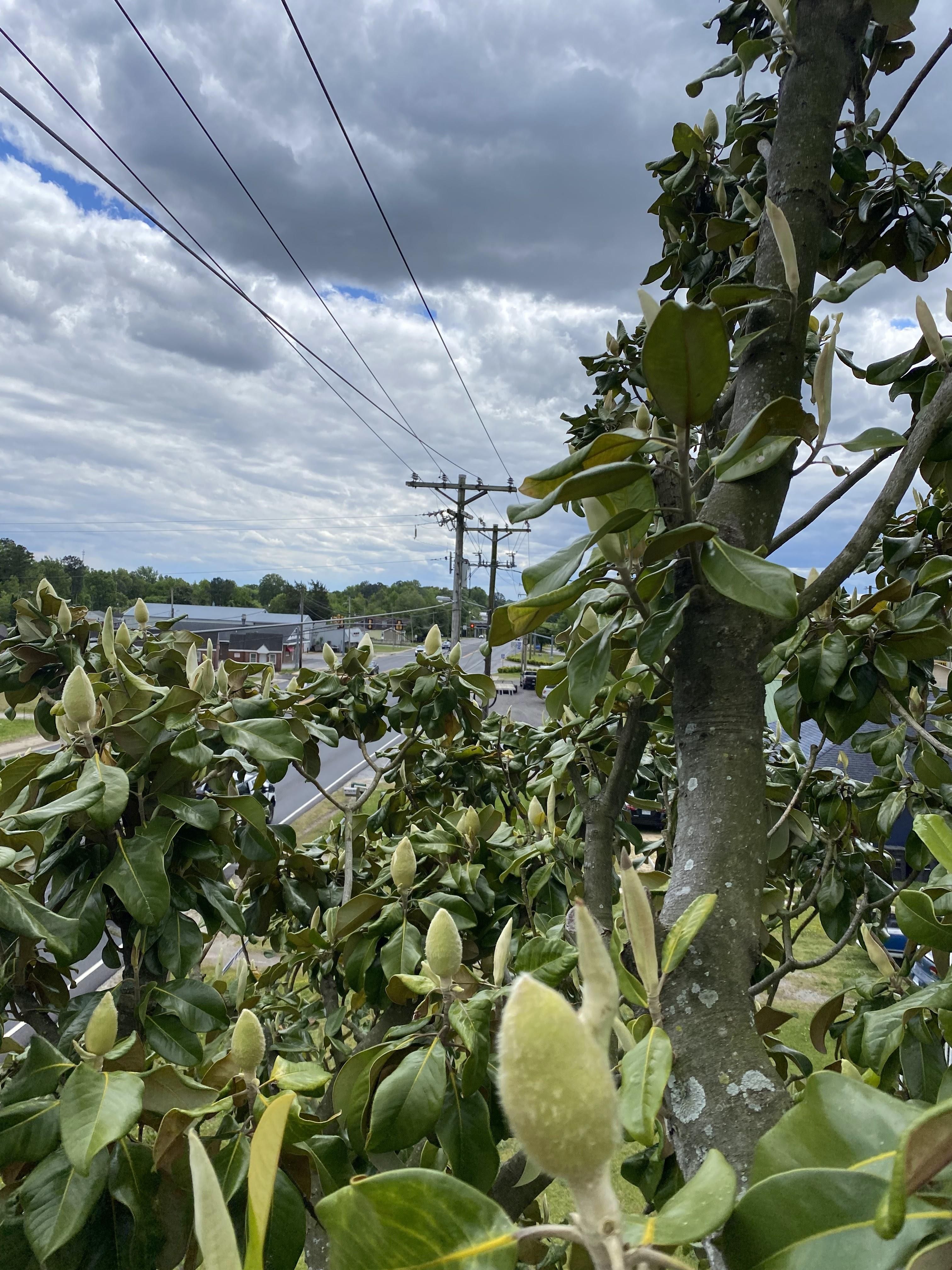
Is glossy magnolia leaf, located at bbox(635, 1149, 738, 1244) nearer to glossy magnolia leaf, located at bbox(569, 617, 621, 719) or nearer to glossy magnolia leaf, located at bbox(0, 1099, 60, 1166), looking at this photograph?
glossy magnolia leaf, located at bbox(569, 617, 621, 719)

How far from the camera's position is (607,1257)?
383mm

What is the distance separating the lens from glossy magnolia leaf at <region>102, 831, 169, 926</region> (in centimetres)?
134

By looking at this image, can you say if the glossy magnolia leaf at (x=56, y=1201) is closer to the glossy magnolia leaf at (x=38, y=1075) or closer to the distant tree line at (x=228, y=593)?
the glossy magnolia leaf at (x=38, y=1075)

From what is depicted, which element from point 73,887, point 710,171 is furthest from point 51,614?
point 710,171

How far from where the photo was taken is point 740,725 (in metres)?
0.96

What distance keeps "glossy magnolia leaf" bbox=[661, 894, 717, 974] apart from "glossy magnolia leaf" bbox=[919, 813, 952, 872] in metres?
0.31

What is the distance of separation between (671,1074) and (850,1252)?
378 millimetres

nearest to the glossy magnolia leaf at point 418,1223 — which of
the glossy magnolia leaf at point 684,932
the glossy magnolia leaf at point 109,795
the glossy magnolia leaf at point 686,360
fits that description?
the glossy magnolia leaf at point 684,932

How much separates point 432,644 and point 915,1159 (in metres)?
2.52

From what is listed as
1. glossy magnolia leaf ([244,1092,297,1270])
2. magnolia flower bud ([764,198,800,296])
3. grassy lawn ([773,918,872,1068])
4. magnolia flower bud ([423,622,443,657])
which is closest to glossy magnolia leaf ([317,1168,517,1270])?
glossy magnolia leaf ([244,1092,297,1270])

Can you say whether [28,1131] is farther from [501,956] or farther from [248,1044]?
[501,956]

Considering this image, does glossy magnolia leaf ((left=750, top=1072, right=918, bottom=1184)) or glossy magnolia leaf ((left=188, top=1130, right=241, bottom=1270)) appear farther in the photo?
glossy magnolia leaf ((left=750, top=1072, right=918, bottom=1184))

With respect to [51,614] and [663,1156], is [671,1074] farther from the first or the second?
[51,614]

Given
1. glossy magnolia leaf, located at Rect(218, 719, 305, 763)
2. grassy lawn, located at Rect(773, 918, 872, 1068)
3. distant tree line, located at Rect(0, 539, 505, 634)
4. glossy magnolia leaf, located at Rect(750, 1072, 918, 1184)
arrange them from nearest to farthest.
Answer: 1. glossy magnolia leaf, located at Rect(750, 1072, 918, 1184)
2. glossy magnolia leaf, located at Rect(218, 719, 305, 763)
3. grassy lawn, located at Rect(773, 918, 872, 1068)
4. distant tree line, located at Rect(0, 539, 505, 634)
